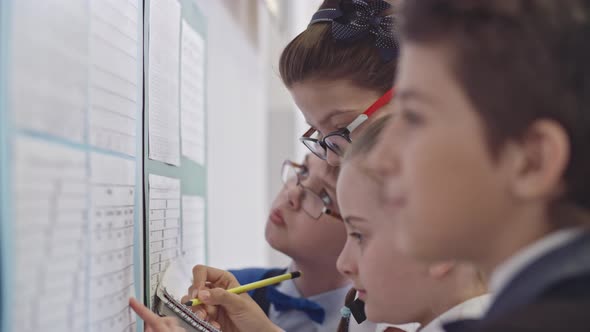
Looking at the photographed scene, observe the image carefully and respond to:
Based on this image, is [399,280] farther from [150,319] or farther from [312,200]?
[312,200]

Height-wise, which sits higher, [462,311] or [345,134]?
[345,134]

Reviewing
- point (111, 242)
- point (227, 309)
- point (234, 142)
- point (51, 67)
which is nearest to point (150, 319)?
point (111, 242)

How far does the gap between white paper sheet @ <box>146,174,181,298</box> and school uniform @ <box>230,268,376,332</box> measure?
12.4 inches

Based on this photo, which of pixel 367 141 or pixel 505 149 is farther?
pixel 367 141

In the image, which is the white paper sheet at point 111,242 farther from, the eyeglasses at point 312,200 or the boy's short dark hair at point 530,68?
the eyeglasses at point 312,200

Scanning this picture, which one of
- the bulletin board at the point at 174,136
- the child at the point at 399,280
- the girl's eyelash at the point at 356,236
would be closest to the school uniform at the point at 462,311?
the child at the point at 399,280

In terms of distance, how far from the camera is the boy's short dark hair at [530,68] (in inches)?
18.2

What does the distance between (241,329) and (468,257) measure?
63 cm

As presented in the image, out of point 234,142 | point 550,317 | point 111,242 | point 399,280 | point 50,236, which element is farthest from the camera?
point 234,142

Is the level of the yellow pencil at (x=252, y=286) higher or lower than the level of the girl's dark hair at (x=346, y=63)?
lower

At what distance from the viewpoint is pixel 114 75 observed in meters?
0.81

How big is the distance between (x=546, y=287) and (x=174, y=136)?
2.59ft

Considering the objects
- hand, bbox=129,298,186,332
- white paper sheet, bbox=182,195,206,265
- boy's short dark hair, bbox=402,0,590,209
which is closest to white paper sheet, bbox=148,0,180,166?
white paper sheet, bbox=182,195,206,265

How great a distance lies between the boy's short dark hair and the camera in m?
0.46
